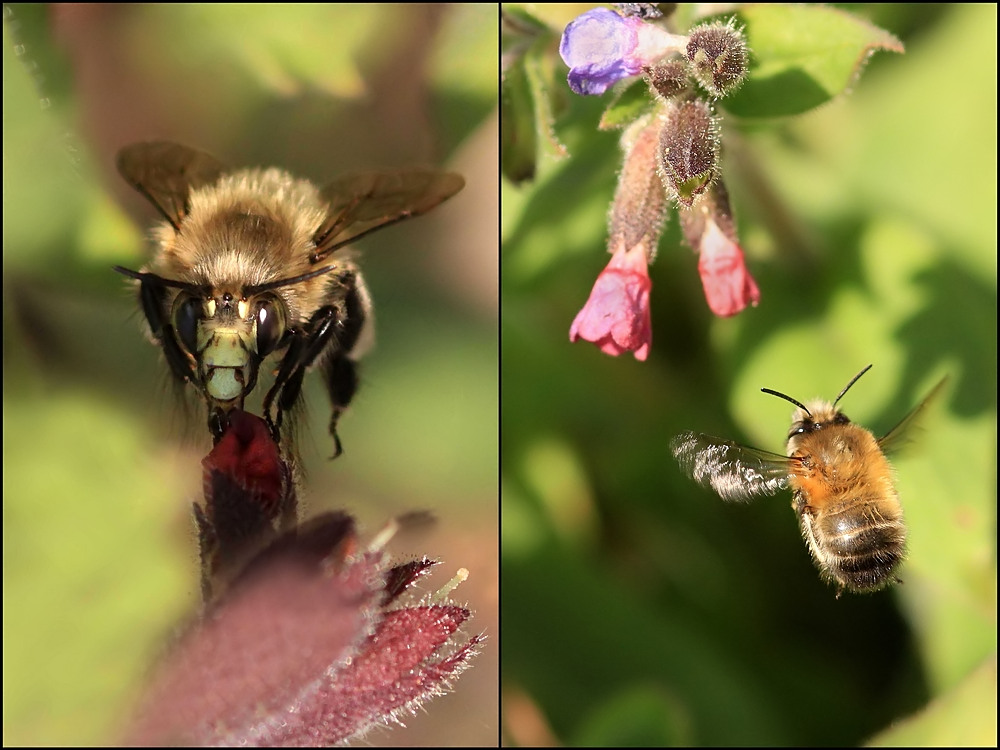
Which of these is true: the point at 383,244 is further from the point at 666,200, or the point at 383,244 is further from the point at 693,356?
the point at 693,356

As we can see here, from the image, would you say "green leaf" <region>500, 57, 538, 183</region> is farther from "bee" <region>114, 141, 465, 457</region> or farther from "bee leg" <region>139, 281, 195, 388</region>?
"bee leg" <region>139, 281, 195, 388</region>

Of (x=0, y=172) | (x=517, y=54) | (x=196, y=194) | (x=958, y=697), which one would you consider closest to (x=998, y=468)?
(x=958, y=697)

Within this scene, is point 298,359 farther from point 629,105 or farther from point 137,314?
point 629,105

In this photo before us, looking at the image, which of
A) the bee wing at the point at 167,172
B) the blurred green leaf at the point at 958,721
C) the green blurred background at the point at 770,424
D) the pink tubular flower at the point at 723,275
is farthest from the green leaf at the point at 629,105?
the blurred green leaf at the point at 958,721

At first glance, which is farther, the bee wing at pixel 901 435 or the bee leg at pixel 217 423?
the bee wing at pixel 901 435

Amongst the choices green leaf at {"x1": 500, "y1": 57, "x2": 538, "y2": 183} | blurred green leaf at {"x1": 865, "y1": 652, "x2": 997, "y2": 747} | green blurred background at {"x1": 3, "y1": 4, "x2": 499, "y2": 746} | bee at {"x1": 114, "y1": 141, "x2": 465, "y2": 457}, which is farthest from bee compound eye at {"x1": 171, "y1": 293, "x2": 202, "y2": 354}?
blurred green leaf at {"x1": 865, "y1": 652, "x2": 997, "y2": 747}

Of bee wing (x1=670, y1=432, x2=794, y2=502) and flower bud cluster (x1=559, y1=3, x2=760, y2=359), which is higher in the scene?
flower bud cluster (x1=559, y1=3, x2=760, y2=359)

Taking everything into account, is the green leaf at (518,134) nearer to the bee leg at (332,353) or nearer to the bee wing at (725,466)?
the bee leg at (332,353)
